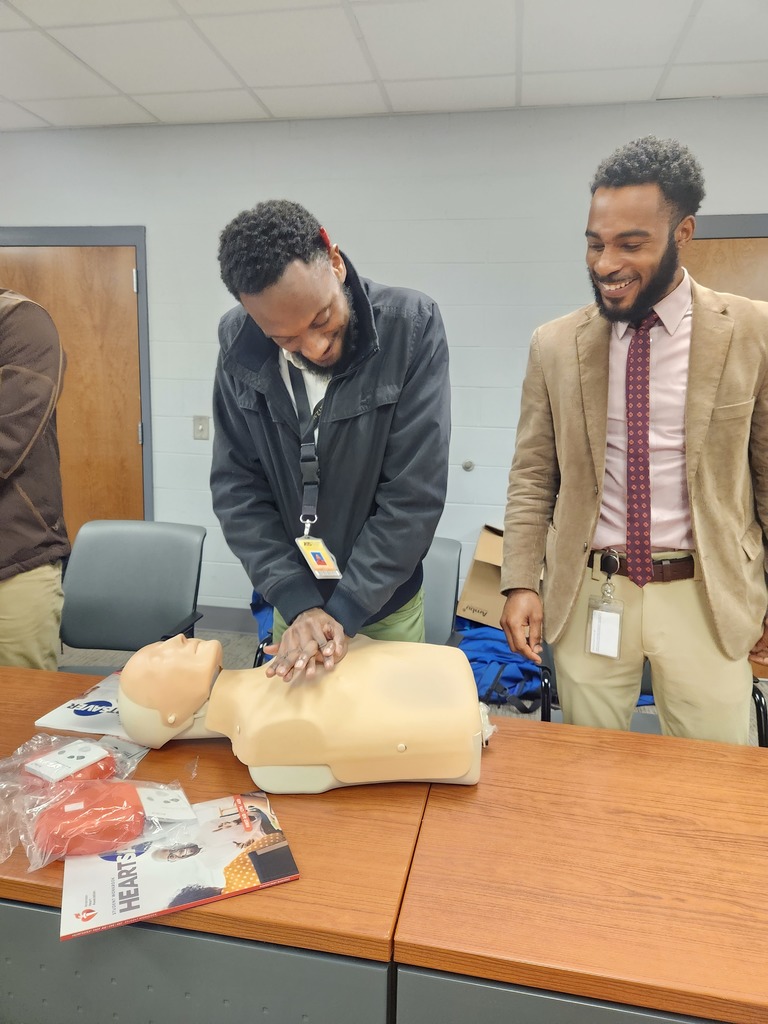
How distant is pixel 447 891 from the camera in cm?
78

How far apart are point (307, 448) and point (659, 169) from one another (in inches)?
31.6

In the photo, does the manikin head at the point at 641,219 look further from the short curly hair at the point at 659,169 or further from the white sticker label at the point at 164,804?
the white sticker label at the point at 164,804

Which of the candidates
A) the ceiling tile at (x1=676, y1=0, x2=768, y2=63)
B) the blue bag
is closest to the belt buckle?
the blue bag

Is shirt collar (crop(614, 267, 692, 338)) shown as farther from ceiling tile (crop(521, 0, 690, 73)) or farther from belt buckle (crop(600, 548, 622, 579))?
ceiling tile (crop(521, 0, 690, 73))

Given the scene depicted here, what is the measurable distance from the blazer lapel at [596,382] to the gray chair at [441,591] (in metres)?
0.74

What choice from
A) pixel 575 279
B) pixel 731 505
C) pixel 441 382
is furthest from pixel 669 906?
pixel 575 279

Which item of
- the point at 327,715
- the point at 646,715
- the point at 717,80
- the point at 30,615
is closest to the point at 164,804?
the point at 327,715

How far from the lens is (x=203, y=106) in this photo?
9.65 ft

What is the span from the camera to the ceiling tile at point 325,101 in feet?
8.97

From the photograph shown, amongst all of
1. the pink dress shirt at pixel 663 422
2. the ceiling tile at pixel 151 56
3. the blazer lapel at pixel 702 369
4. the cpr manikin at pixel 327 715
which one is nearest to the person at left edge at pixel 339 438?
the cpr manikin at pixel 327 715

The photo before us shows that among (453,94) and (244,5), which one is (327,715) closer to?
(244,5)

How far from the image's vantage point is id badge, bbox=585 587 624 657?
4.19ft

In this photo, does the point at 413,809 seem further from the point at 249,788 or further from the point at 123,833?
the point at 123,833

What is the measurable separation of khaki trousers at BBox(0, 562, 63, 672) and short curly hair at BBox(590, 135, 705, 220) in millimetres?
1534
